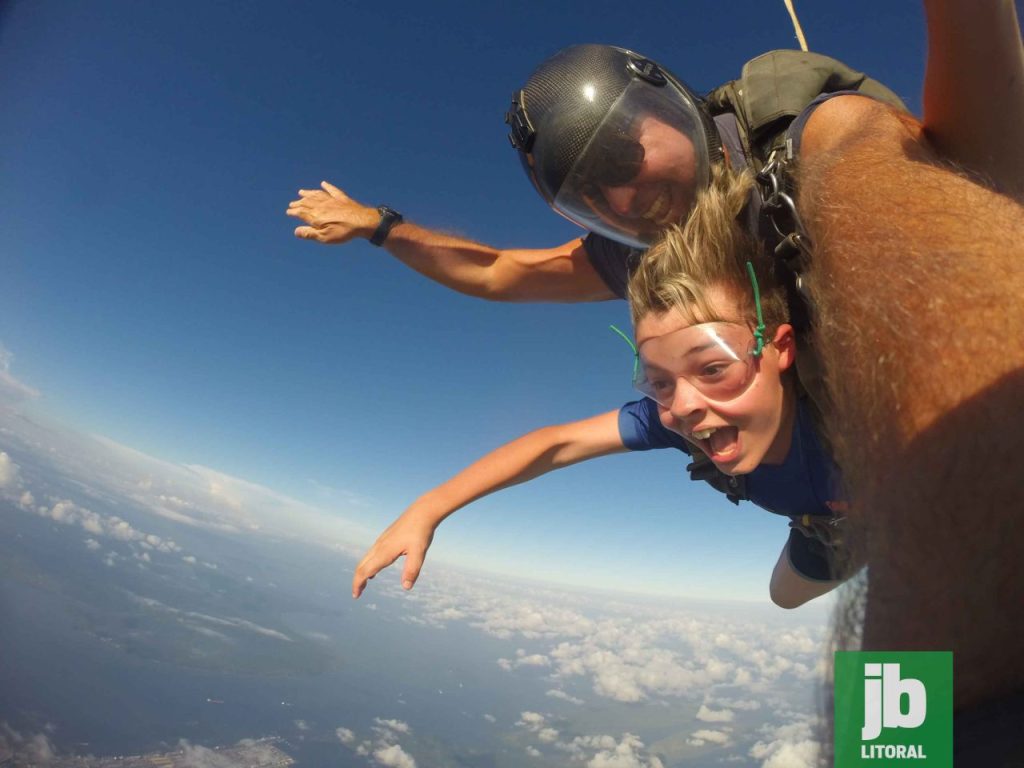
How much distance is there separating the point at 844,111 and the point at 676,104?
0.80 metres

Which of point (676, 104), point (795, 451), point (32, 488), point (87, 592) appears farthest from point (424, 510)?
point (32, 488)

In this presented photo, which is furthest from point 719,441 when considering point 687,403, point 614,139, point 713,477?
point 614,139

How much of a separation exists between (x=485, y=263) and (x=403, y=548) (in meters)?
1.67

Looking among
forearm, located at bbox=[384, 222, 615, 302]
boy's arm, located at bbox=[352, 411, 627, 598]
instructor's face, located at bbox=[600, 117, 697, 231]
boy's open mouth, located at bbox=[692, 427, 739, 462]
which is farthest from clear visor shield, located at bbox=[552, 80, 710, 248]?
forearm, located at bbox=[384, 222, 615, 302]

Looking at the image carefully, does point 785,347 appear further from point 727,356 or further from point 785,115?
point 785,115

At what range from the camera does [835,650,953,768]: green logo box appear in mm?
410

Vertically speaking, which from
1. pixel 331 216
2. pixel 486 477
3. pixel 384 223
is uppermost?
pixel 384 223

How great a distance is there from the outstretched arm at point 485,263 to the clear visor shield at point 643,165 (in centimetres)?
108

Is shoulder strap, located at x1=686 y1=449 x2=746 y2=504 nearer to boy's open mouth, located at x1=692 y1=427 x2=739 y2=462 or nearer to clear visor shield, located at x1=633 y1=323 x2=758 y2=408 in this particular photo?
boy's open mouth, located at x1=692 y1=427 x2=739 y2=462

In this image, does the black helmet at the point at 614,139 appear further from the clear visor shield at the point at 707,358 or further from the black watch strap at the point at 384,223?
the black watch strap at the point at 384,223

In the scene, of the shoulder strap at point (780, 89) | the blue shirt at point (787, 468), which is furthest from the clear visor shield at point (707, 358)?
the shoulder strap at point (780, 89)

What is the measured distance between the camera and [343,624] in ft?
376

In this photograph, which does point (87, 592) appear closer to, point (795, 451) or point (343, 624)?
point (343, 624)

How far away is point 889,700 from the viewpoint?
0.56 m
